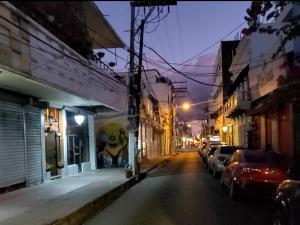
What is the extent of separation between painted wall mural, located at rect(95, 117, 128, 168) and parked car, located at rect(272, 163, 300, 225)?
87.3 ft

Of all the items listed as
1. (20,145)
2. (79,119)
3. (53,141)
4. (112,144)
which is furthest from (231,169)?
(112,144)

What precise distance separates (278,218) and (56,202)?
25.3 ft

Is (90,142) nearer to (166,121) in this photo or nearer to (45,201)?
(45,201)

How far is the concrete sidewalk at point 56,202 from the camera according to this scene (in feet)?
39.8

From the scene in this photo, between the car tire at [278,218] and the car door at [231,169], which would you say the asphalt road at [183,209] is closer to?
the car door at [231,169]

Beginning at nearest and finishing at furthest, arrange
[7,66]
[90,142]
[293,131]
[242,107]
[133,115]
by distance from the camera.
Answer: [7,66]
[293,131]
[133,115]
[90,142]
[242,107]

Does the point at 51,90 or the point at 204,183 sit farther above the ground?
the point at 51,90

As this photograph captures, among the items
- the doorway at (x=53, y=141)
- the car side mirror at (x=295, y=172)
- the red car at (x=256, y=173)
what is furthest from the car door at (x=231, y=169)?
the doorway at (x=53, y=141)

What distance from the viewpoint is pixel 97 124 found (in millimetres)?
35938

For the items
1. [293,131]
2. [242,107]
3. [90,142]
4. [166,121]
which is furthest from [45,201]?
[166,121]

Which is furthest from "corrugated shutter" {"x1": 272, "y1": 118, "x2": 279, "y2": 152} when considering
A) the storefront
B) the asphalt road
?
the storefront

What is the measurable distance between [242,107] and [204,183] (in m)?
18.5

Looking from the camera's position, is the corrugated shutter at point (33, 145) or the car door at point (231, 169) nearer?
the car door at point (231, 169)

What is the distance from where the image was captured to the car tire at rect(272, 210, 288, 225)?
8.48 m
